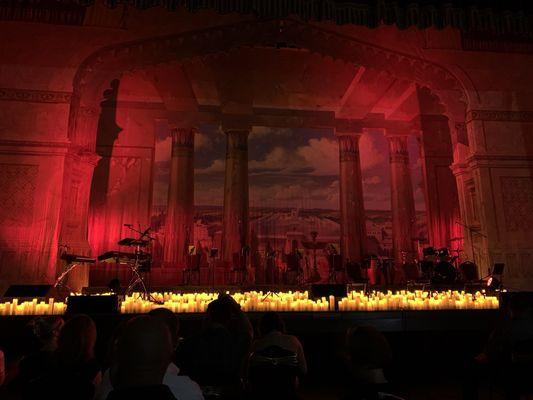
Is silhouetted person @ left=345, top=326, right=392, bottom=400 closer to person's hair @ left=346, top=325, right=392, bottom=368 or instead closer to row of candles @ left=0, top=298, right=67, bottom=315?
person's hair @ left=346, top=325, right=392, bottom=368

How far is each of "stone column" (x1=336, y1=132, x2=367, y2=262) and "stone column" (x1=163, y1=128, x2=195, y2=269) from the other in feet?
Answer: 17.2

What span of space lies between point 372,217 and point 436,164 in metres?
3.25

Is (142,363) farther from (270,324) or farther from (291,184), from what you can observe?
(291,184)

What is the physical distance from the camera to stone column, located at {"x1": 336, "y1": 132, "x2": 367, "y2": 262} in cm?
1367

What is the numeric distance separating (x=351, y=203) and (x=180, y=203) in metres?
5.84

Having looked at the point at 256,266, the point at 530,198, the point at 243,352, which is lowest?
the point at 243,352

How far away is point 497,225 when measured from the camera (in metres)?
9.24

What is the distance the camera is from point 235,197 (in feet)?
43.2

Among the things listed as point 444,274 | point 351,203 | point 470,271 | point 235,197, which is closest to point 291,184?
point 351,203

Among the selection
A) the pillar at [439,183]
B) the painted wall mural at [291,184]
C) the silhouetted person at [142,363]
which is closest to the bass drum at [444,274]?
the pillar at [439,183]

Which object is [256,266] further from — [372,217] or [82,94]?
[82,94]

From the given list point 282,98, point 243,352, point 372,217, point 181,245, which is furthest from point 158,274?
point 243,352

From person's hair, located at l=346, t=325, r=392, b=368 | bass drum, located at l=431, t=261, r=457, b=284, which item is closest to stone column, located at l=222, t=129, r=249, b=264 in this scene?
bass drum, located at l=431, t=261, r=457, b=284

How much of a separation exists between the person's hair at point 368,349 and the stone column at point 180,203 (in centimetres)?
1090
